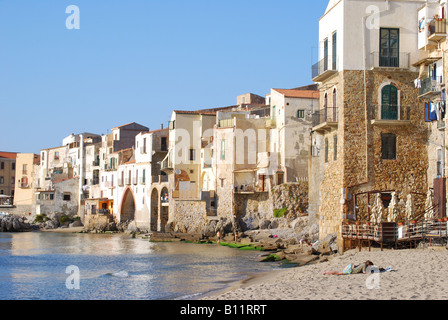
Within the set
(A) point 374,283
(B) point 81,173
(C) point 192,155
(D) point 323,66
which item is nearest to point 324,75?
(D) point 323,66

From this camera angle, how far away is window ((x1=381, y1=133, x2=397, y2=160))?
2959cm

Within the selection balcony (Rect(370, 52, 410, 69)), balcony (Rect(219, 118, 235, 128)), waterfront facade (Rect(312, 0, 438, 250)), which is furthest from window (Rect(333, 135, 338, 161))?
balcony (Rect(219, 118, 235, 128))

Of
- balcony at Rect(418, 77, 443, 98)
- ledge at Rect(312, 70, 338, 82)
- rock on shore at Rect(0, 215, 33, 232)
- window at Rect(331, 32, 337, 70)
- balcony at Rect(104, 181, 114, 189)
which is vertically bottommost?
rock on shore at Rect(0, 215, 33, 232)

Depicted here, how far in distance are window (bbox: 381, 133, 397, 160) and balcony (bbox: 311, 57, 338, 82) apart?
3946 mm

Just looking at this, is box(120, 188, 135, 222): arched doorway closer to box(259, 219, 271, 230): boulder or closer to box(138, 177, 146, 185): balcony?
box(138, 177, 146, 185): balcony

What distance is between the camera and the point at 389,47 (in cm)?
2969

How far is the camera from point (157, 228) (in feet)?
206

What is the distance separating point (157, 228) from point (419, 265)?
4377 centimetres

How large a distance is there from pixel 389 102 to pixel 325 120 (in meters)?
3.23

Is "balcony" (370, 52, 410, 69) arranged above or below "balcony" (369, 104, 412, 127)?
above

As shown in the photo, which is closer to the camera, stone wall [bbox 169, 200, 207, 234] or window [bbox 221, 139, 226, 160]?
window [bbox 221, 139, 226, 160]

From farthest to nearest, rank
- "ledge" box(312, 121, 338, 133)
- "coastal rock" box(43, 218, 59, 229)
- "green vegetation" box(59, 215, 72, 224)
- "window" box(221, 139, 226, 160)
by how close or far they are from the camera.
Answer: "green vegetation" box(59, 215, 72, 224) < "coastal rock" box(43, 218, 59, 229) < "window" box(221, 139, 226, 160) < "ledge" box(312, 121, 338, 133)

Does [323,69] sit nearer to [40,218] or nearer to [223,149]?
[223,149]

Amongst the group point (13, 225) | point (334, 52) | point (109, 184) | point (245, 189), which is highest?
point (334, 52)
